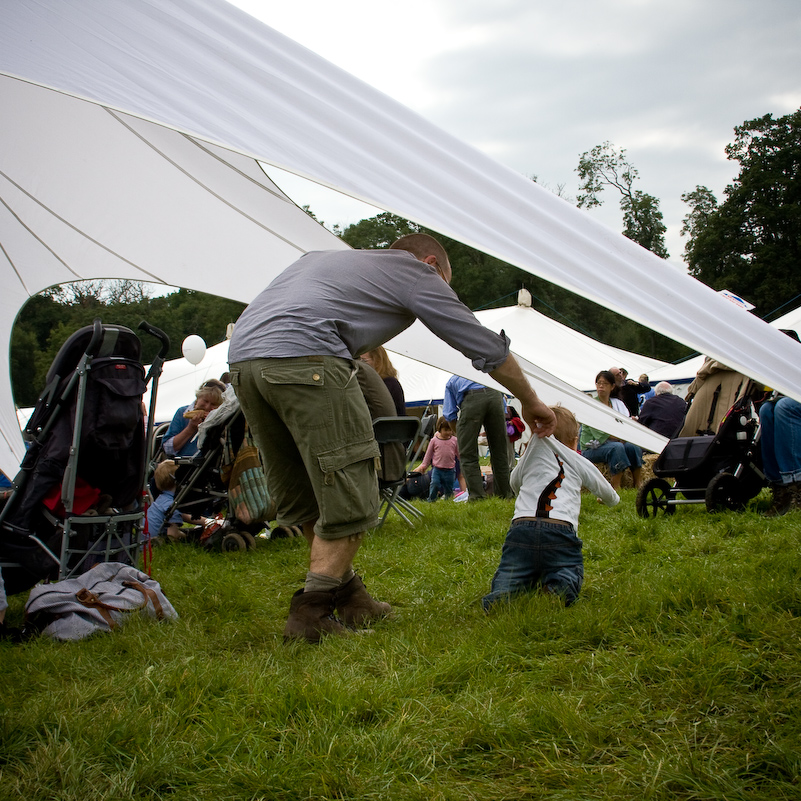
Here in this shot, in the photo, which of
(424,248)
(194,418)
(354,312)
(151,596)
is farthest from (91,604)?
(194,418)

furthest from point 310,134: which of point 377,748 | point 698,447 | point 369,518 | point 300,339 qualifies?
point 698,447

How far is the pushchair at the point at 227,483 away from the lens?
5.80 meters

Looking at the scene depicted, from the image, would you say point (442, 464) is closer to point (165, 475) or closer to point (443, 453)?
point (443, 453)

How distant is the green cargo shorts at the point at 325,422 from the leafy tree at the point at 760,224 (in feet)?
127

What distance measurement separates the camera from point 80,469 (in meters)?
3.99

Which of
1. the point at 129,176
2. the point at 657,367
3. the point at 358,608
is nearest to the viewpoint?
the point at 358,608

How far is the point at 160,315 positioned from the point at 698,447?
1613 inches

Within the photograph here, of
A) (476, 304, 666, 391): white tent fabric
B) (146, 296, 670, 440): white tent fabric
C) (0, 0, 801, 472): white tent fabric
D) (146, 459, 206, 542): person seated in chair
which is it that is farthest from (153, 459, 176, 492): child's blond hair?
(476, 304, 666, 391): white tent fabric

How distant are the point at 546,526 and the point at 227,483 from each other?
11.5 feet

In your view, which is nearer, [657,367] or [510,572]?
[510,572]

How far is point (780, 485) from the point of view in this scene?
5484 millimetres

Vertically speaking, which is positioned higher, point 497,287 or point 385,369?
point 497,287

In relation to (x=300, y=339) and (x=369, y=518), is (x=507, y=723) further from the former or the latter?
(x=300, y=339)

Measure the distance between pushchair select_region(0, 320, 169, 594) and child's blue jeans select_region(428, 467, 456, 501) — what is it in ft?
23.6
